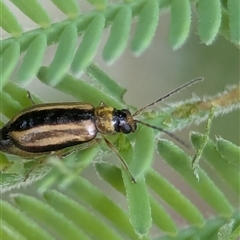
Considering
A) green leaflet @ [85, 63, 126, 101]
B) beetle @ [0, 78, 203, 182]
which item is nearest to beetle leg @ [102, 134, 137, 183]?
beetle @ [0, 78, 203, 182]

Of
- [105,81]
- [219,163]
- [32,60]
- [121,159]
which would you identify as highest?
[32,60]

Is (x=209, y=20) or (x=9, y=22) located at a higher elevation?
(x=9, y=22)

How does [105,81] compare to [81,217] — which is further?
[105,81]

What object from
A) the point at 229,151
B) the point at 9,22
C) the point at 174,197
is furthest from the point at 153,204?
the point at 9,22

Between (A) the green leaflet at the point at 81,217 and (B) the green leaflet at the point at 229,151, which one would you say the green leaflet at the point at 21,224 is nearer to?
(A) the green leaflet at the point at 81,217

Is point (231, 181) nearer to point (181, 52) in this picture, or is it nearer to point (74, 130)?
point (74, 130)

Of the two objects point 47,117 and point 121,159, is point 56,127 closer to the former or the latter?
point 47,117
